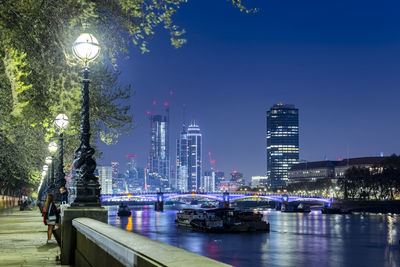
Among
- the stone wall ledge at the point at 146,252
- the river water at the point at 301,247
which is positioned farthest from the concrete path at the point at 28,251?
the river water at the point at 301,247

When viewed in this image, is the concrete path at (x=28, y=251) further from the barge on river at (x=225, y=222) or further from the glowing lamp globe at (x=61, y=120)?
the barge on river at (x=225, y=222)

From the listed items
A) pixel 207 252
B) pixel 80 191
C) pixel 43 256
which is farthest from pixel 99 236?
pixel 207 252

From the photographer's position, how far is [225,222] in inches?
5089

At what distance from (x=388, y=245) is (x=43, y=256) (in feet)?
316

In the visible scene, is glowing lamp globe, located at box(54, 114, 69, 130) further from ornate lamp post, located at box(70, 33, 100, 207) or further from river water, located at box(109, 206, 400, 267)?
river water, located at box(109, 206, 400, 267)

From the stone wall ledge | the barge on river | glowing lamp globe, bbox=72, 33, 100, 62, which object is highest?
glowing lamp globe, bbox=72, 33, 100, 62

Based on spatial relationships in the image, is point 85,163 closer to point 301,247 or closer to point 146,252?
point 146,252

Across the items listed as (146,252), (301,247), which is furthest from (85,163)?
(301,247)

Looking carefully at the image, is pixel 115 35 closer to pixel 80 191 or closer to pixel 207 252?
pixel 80 191

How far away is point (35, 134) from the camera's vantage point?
34.1 m

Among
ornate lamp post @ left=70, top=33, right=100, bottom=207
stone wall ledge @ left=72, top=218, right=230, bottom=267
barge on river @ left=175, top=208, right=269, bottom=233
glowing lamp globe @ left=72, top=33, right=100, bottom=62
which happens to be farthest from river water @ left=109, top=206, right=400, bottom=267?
stone wall ledge @ left=72, top=218, right=230, bottom=267

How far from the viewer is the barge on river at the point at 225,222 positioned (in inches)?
4973

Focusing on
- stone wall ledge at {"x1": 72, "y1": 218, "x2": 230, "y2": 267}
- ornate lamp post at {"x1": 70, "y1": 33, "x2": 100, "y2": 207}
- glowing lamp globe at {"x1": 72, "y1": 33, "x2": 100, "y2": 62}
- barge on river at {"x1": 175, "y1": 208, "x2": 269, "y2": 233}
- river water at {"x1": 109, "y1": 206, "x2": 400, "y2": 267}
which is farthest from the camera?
barge on river at {"x1": 175, "y1": 208, "x2": 269, "y2": 233}

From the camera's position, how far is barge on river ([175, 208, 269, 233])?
4973 inches
